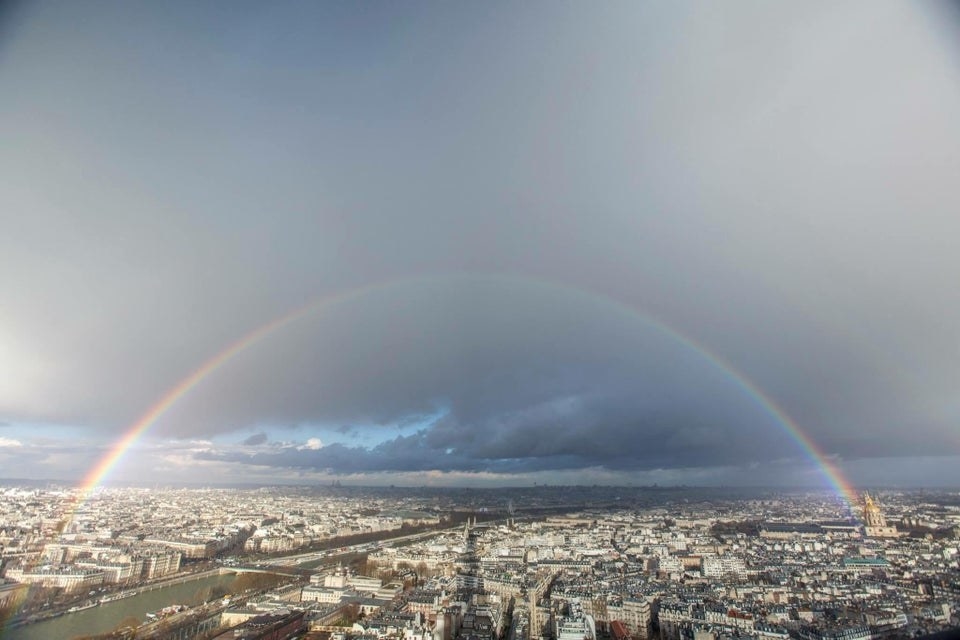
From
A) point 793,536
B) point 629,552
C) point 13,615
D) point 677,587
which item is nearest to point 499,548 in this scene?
point 629,552

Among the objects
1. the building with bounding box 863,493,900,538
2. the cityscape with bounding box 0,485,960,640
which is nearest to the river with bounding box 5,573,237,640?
the cityscape with bounding box 0,485,960,640

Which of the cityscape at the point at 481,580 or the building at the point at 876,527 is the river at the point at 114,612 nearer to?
the cityscape at the point at 481,580

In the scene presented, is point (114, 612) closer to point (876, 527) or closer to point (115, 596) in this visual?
point (115, 596)

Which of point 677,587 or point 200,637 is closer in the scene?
point 200,637

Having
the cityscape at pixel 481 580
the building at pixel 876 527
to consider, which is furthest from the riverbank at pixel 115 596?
the building at pixel 876 527

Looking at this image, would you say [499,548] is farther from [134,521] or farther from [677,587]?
[134,521]

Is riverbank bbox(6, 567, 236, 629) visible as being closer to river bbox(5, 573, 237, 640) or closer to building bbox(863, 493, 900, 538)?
river bbox(5, 573, 237, 640)
